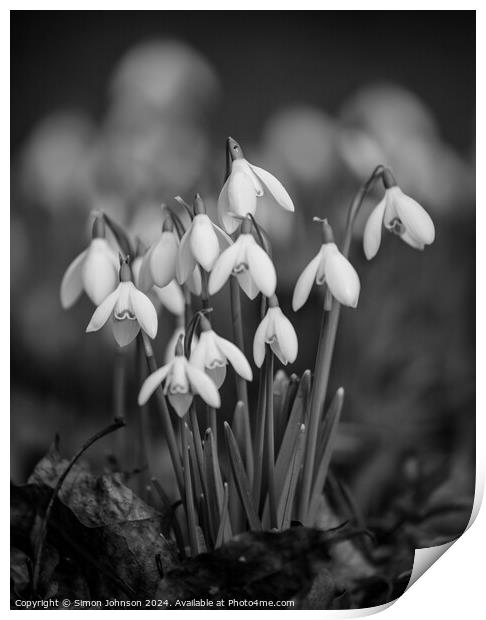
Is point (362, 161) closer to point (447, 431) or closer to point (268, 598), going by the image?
point (447, 431)

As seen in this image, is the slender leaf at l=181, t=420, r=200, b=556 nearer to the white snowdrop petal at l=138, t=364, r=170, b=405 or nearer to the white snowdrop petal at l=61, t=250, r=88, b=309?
the white snowdrop petal at l=138, t=364, r=170, b=405

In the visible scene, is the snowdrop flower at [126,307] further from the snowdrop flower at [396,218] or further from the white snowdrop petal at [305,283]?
the snowdrop flower at [396,218]

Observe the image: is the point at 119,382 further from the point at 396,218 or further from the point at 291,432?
the point at 396,218

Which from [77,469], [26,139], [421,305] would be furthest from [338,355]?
[26,139]

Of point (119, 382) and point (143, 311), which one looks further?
point (119, 382)

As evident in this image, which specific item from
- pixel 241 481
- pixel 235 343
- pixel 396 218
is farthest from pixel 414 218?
pixel 241 481

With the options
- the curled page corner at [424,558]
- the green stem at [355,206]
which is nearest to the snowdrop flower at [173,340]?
the green stem at [355,206]

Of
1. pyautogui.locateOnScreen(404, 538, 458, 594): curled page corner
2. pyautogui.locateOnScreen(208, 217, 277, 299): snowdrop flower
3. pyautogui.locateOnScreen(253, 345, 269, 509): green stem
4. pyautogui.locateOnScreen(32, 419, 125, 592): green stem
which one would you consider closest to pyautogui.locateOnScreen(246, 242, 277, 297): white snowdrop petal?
pyautogui.locateOnScreen(208, 217, 277, 299): snowdrop flower
